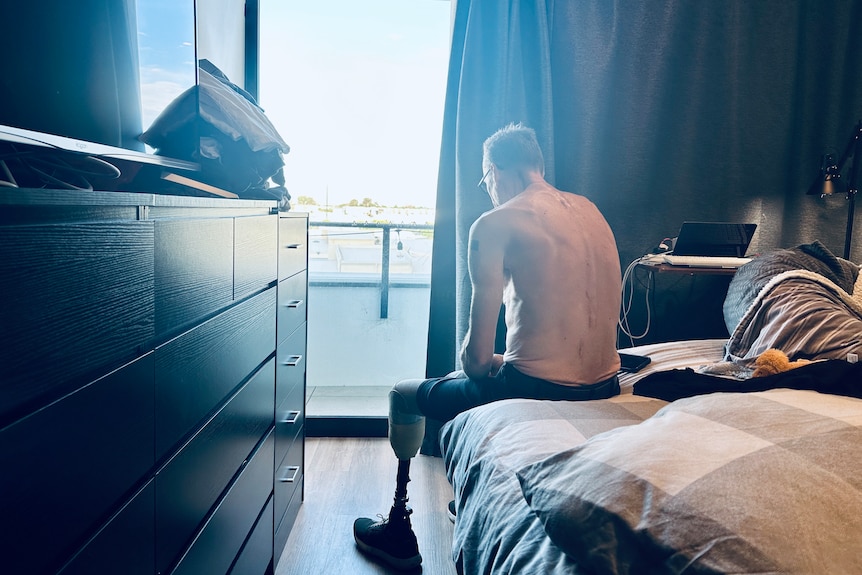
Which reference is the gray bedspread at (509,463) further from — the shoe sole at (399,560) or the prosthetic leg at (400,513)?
the shoe sole at (399,560)

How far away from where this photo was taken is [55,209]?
66 centimetres

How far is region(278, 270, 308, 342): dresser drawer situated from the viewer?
191 centimetres

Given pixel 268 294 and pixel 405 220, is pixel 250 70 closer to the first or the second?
pixel 405 220

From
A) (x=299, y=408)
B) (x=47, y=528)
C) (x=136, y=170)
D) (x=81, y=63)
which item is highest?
(x=81, y=63)

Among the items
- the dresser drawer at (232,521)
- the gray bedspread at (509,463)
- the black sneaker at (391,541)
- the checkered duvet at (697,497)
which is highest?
the checkered duvet at (697,497)

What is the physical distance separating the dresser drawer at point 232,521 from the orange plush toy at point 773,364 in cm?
128

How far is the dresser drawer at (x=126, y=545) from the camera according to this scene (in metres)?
0.75

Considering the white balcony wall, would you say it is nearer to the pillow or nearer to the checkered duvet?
the checkered duvet

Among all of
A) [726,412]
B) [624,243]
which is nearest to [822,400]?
[726,412]

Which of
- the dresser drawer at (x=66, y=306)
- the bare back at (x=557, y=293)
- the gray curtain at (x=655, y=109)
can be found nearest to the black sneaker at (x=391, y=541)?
the bare back at (x=557, y=293)

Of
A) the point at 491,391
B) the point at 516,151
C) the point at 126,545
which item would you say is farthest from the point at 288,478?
the point at 516,151

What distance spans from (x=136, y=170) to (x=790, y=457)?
1368 millimetres

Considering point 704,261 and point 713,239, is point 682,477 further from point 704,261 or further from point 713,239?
point 713,239

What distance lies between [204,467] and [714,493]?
2.90ft
